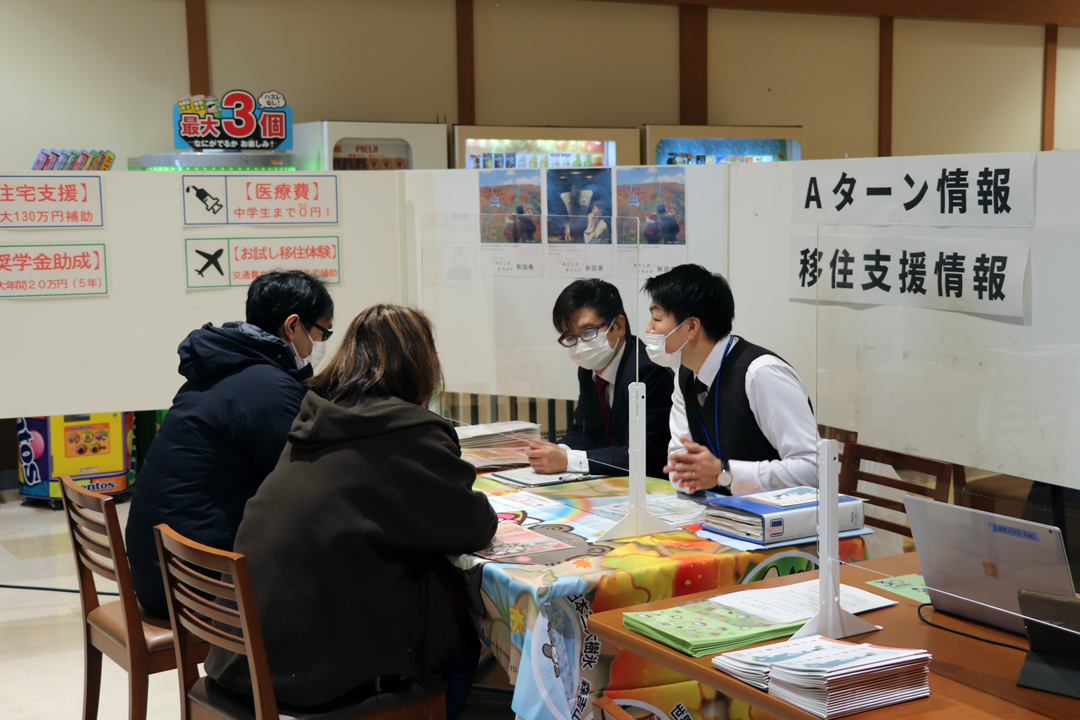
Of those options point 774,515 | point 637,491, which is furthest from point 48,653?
point 774,515

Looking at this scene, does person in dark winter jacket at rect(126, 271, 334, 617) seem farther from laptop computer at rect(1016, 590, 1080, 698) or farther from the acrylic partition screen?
laptop computer at rect(1016, 590, 1080, 698)

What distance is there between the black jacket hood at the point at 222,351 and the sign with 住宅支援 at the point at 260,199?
1.58 metres

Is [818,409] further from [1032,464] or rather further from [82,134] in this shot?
[82,134]

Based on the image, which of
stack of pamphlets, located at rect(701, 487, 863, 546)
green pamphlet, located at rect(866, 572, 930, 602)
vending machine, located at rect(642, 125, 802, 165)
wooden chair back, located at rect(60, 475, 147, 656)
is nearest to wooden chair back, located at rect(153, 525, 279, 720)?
wooden chair back, located at rect(60, 475, 147, 656)

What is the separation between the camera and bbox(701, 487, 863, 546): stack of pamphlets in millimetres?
2039

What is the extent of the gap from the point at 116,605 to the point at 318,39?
15.0ft

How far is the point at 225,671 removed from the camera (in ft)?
6.00

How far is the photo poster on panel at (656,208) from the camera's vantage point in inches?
139

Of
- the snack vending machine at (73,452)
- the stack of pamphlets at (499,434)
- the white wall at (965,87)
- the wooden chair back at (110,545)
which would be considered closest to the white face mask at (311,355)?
the stack of pamphlets at (499,434)

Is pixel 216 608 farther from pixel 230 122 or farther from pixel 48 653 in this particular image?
pixel 230 122

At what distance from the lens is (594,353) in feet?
8.13

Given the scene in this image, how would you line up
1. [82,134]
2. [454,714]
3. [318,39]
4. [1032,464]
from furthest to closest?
[318,39], [82,134], [454,714], [1032,464]

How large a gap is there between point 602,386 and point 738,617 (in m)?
0.92

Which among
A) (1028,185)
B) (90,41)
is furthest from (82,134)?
(1028,185)
